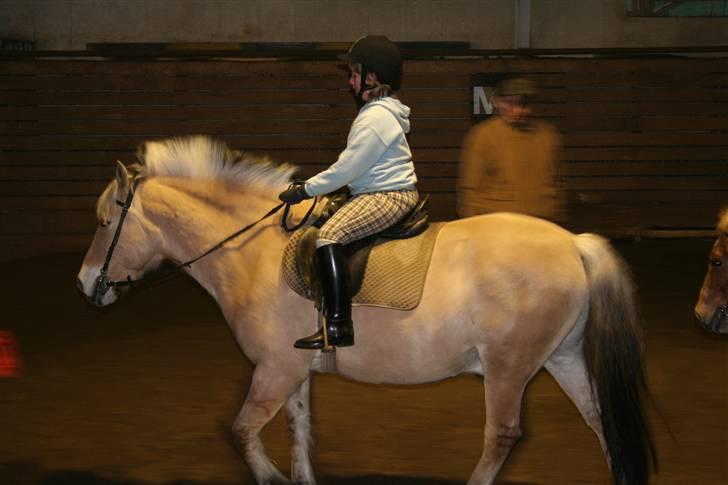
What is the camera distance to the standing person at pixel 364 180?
505 cm

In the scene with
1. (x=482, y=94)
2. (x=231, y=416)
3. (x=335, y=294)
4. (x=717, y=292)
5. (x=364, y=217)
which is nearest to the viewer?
(x=335, y=294)

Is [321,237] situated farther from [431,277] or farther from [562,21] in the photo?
[562,21]

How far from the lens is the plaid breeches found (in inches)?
201

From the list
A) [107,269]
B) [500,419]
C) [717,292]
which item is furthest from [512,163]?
[107,269]

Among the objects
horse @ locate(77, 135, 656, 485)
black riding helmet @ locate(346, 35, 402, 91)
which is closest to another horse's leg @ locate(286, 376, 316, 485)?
horse @ locate(77, 135, 656, 485)

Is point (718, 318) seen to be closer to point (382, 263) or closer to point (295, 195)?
point (382, 263)

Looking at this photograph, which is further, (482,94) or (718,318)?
(482,94)

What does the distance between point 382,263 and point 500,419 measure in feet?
2.99

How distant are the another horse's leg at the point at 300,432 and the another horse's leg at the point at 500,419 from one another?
0.93 metres

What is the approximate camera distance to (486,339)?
5086mm

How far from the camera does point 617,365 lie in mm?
5148

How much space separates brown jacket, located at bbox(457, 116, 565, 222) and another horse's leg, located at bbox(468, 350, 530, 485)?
213 centimetres

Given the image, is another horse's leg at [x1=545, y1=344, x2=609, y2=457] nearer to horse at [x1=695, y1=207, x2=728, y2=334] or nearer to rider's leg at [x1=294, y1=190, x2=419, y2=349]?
horse at [x1=695, y1=207, x2=728, y2=334]

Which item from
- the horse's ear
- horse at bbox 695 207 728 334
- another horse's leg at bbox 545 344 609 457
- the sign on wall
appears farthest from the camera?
the sign on wall
